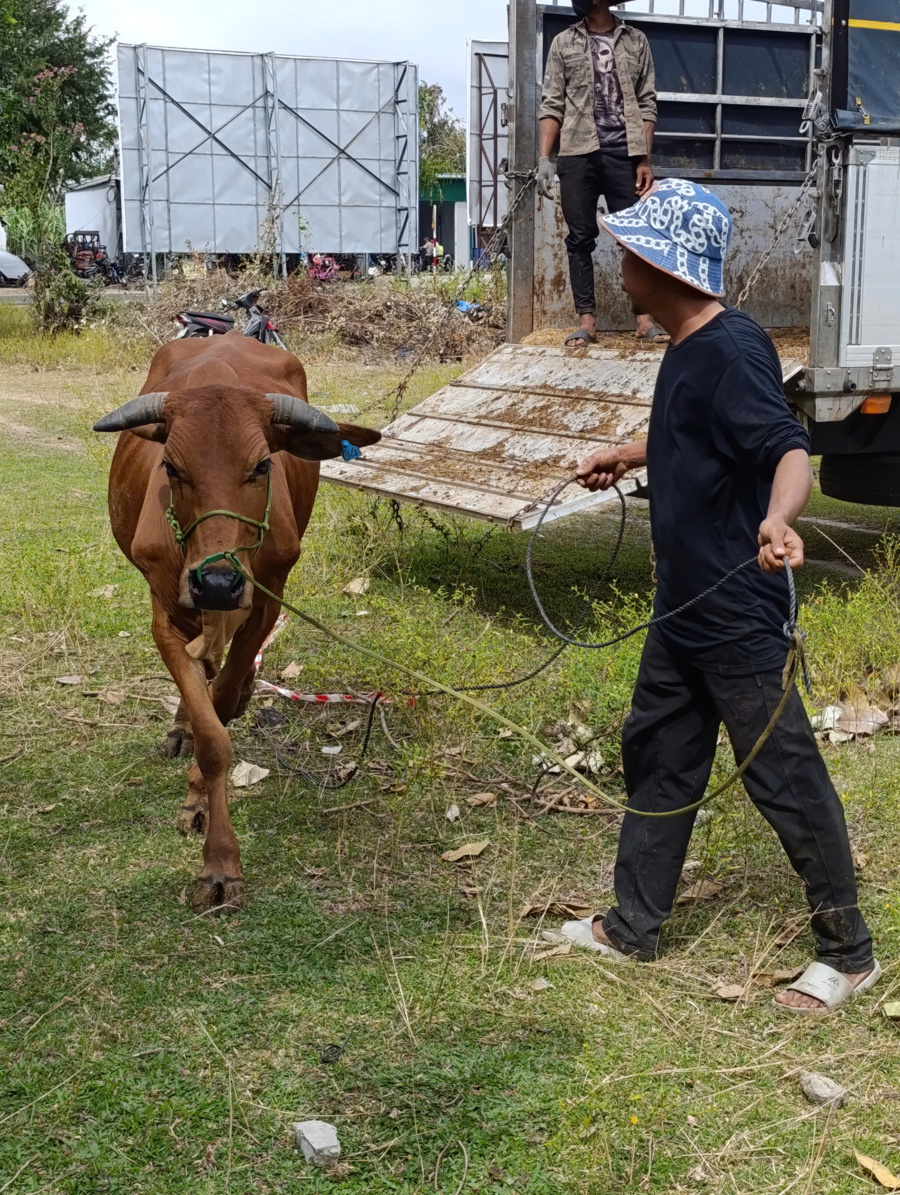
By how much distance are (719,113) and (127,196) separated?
15233 millimetres

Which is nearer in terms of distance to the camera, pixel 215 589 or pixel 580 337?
pixel 215 589

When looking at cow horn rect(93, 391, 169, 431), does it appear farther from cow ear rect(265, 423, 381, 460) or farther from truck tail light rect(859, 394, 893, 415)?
truck tail light rect(859, 394, 893, 415)

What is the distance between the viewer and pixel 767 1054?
3111 mm

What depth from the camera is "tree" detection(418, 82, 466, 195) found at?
3938 cm

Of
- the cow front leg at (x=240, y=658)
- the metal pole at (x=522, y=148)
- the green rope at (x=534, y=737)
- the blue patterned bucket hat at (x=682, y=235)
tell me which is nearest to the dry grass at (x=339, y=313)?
the metal pole at (x=522, y=148)

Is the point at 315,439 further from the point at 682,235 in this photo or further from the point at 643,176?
the point at 643,176

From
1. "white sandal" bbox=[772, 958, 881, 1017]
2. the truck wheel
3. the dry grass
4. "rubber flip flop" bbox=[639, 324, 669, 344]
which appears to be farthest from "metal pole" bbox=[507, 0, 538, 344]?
the dry grass

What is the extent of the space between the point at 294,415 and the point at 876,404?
375cm

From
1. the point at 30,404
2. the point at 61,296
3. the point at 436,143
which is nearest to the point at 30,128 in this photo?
the point at 61,296

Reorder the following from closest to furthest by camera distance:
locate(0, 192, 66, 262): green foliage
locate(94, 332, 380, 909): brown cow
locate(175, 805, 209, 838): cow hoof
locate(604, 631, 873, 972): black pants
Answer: locate(604, 631, 873, 972): black pants
locate(94, 332, 380, 909): brown cow
locate(175, 805, 209, 838): cow hoof
locate(0, 192, 66, 262): green foliage

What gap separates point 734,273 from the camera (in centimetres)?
888

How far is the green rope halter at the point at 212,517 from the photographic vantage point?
3.67 m

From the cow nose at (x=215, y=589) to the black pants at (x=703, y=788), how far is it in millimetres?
1148

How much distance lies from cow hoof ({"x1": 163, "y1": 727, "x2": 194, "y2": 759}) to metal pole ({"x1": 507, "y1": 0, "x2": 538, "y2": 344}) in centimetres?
402
